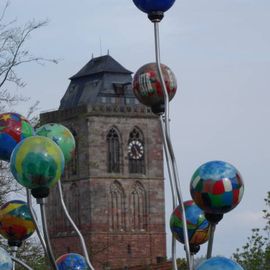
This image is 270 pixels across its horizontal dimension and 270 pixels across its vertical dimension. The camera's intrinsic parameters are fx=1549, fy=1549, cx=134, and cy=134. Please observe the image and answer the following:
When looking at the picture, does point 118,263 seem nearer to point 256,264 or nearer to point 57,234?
point 57,234

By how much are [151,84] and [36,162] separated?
41.6 inches

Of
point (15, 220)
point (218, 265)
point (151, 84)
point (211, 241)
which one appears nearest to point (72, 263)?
point (15, 220)

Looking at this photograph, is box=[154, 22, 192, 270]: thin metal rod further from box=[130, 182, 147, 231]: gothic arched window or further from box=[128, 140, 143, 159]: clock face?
box=[130, 182, 147, 231]: gothic arched window

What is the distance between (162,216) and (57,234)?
630 centimetres

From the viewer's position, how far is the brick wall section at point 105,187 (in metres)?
80.0

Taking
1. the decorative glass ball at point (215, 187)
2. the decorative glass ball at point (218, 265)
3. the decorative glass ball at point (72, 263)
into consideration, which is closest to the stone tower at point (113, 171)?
the decorative glass ball at point (72, 263)

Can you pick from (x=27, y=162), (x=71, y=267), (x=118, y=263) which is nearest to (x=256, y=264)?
(x=71, y=267)

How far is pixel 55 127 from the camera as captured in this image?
10.1m

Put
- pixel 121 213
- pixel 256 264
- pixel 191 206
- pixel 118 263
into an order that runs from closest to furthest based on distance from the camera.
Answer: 1. pixel 191 206
2. pixel 256 264
3. pixel 118 263
4. pixel 121 213

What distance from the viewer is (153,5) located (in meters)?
9.48

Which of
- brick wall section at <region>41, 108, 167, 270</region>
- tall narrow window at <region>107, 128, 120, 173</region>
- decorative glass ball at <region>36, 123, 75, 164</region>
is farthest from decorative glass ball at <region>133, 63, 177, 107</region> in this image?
tall narrow window at <region>107, 128, 120, 173</region>

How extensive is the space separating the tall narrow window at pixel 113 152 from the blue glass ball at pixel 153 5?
71630 mm

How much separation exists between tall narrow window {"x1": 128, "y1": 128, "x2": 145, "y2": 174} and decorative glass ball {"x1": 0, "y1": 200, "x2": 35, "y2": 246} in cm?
7116

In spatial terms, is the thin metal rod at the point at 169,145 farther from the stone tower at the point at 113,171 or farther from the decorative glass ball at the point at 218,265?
the stone tower at the point at 113,171
